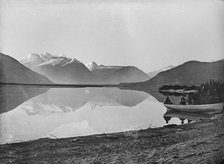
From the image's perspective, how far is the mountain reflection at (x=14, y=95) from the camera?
6.17 ft

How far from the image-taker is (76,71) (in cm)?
197

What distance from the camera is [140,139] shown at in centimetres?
203

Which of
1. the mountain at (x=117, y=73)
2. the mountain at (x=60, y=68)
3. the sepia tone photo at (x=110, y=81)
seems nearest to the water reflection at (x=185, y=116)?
the sepia tone photo at (x=110, y=81)

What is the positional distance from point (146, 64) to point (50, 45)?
0.54 meters

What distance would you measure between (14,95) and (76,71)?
0.35 meters

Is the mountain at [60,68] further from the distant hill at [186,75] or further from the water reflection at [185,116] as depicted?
the water reflection at [185,116]

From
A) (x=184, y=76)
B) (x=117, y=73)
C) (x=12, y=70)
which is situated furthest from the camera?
(x=184, y=76)

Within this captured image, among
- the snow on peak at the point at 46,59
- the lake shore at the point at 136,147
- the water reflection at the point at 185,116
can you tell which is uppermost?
the snow on peak at the point at 46,59

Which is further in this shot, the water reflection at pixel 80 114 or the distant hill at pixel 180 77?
the distant hill at pixel 180 77

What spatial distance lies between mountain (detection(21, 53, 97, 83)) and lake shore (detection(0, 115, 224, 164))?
32cm

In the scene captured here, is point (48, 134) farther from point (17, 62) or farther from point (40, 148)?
point (17, 62)

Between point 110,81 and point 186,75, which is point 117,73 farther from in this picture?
point 186,75

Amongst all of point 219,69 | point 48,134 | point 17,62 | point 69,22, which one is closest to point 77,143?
point 48,134

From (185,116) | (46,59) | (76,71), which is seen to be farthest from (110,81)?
(185,116)
